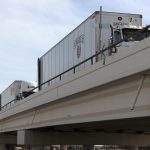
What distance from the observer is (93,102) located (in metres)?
14.9

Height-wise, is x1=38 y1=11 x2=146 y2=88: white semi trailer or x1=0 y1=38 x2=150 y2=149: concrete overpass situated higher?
x1=38 y1=11 x2=146 y2=88: white semi trailer

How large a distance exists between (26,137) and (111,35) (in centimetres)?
826

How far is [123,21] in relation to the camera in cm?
2262

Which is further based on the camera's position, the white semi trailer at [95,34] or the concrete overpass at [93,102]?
the white semi trailer at [95,34]

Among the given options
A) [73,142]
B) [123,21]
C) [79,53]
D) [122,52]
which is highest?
[123,21]

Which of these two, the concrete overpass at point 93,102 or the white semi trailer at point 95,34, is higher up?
the white semi trailer at point 95,34

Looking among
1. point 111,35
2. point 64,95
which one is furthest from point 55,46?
point 64,95

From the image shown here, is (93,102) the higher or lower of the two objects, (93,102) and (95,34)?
the lower

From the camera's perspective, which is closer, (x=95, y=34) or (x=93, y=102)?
(x=93, y=102)

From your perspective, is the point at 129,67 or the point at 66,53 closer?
the point at 129,67

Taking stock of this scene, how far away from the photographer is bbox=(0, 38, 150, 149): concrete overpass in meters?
11.5

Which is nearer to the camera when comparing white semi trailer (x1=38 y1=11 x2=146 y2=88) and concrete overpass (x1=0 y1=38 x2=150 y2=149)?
concrete overpass (x1=0 y1=38 x2=150 y2=149)

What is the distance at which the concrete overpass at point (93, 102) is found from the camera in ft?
37.7

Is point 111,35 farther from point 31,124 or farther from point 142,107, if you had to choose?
point 142,107
